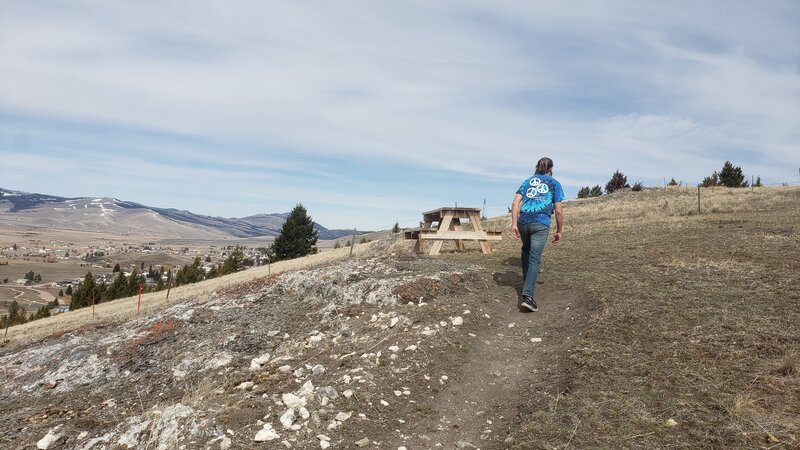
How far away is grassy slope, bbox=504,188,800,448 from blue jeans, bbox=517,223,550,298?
1.25 meters

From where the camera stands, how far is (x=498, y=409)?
5418 mm

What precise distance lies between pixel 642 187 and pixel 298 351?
4425 centimetres

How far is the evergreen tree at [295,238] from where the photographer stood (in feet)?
178

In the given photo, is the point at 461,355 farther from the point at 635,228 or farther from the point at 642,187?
the point at 642,187

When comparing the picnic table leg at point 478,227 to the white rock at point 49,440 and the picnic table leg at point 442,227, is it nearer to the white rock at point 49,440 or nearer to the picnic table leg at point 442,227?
the picnic table leg at point 442,227

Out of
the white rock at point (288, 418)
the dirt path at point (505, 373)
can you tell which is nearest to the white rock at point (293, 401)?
the white rock at point (288, 418)

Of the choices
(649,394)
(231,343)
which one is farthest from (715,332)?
(231,343)

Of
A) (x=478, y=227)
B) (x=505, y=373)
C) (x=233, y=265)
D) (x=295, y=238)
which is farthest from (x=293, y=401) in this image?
(x=233, y=265)

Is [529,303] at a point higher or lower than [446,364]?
higher

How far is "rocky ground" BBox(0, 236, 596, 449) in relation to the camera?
5.09 metres

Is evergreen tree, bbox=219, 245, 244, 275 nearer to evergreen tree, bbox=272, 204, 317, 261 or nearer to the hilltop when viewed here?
evergreen tree, bbox=272, 204, 317, 261

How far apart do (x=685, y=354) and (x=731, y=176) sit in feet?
161

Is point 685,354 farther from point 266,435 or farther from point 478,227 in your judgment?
point 478,227

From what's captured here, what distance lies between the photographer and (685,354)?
19.2 feet
